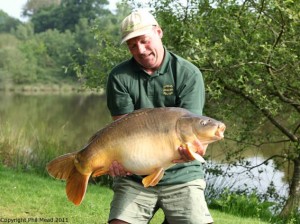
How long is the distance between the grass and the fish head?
3.26 metres

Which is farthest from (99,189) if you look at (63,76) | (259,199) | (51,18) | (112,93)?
(51,18)

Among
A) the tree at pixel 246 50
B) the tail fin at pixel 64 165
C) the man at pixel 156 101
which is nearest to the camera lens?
the tail fin at pixel 64 165

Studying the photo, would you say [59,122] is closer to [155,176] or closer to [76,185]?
[76,185]

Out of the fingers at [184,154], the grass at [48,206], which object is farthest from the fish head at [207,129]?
the grass at [48,206]

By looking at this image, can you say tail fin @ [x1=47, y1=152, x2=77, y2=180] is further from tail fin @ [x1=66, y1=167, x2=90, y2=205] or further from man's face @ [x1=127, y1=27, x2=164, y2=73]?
man's face @ [x1=127, y1=27, x2=164, y2=73]

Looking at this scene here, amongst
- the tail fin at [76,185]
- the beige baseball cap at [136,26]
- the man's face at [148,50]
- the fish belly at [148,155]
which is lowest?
the tail fin at [76,185]

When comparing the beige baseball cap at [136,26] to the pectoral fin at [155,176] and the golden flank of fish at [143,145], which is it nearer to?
the golden flank of fish at [143,145]

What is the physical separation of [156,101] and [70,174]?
0.74 metres

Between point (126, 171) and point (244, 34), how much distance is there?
14.7 feet

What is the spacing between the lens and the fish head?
283 centimetres

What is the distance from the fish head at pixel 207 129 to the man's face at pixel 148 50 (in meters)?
0.63

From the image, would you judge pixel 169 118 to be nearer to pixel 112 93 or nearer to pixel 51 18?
pixel 112 93

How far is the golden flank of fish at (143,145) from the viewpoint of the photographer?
290 cm

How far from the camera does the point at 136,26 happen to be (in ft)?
10.8
